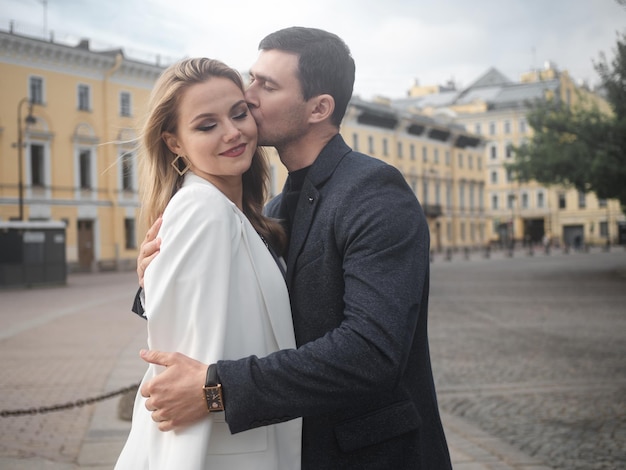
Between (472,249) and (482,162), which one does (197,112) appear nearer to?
(472,249)

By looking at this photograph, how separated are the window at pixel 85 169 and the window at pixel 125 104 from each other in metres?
3.06

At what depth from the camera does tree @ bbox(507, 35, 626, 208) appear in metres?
22.5

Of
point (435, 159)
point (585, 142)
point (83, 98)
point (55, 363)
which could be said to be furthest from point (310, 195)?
point (435, 159)

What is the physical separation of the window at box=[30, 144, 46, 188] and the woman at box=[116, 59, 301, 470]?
38207 mm

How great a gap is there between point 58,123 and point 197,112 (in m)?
39.5

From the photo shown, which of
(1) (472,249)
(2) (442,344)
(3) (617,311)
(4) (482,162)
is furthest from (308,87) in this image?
(4) (482,162)

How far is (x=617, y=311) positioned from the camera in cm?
1619

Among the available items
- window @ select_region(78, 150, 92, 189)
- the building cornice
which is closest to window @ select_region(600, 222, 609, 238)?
the building cornice

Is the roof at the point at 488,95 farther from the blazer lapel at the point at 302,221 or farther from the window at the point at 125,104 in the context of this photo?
the blazer lapel at the point at 302,221

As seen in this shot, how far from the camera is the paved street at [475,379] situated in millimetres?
5672

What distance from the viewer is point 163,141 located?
7.09 feet

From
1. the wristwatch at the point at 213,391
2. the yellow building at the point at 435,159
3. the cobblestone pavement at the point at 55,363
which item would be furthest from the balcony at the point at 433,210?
the wristwatch at the point at 213,391

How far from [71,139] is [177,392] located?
40197 mm

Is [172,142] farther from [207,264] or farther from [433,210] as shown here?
[433,210]
